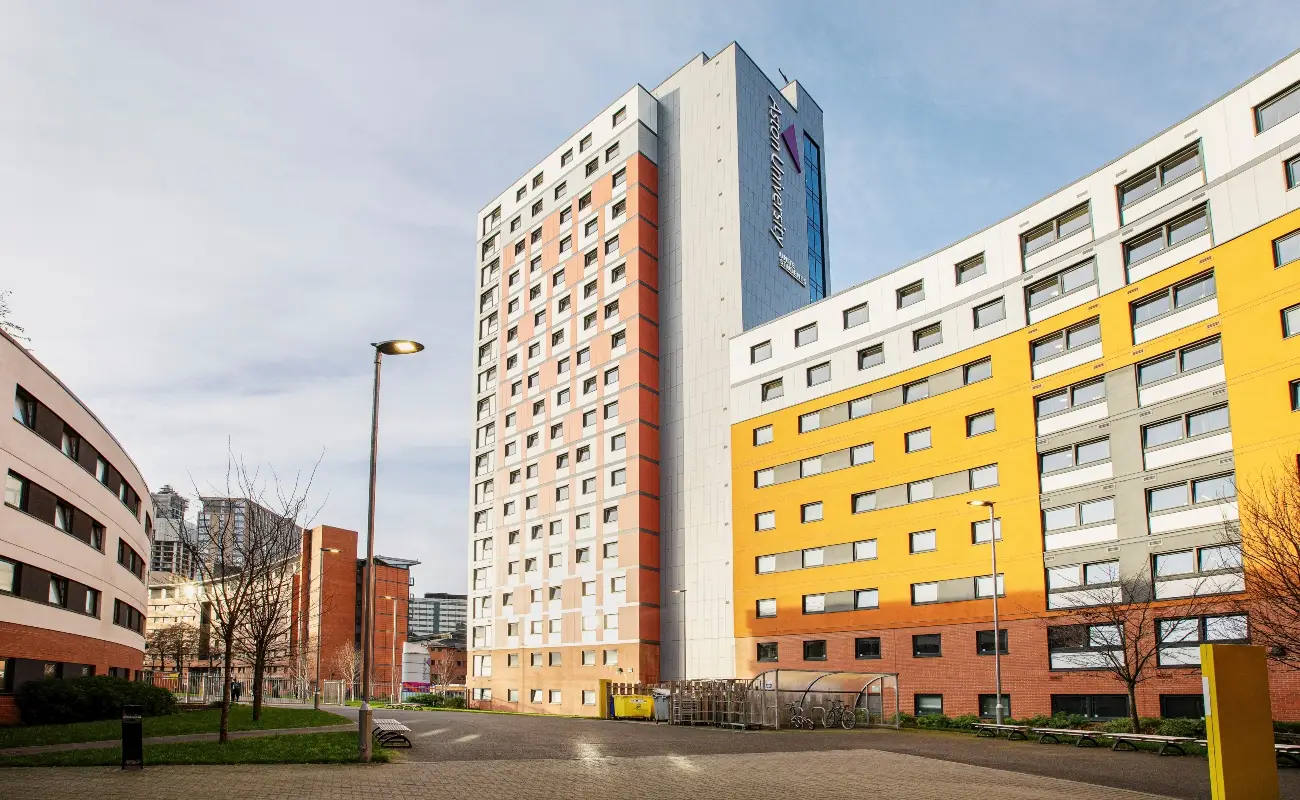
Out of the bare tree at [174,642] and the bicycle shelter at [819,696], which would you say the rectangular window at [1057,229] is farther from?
the bare tree at [174,642]

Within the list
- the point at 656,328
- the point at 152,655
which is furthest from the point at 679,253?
the point at 152,655

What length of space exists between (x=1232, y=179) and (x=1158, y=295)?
15.5ft

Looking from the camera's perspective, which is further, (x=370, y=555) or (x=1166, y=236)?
(x=1166, y=236)

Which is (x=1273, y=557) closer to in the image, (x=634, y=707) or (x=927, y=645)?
(x=927, y=645)

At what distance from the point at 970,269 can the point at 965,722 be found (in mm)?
20245

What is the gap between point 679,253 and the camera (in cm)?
6594

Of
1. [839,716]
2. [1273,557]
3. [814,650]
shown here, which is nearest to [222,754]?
[839,716]

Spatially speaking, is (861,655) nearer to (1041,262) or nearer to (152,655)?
(1041,262)

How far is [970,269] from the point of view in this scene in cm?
4641

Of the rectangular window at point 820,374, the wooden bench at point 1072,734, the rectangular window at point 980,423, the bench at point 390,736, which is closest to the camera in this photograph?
the bench at point 390,736

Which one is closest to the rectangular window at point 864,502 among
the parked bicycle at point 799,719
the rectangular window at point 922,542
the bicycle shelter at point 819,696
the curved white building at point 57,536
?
the rectangular window at point 922,542

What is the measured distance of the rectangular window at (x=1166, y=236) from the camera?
37.3 metres

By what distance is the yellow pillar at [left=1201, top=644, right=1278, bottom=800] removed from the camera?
14383 millimetres

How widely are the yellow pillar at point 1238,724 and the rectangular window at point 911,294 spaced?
34364 millimetres
